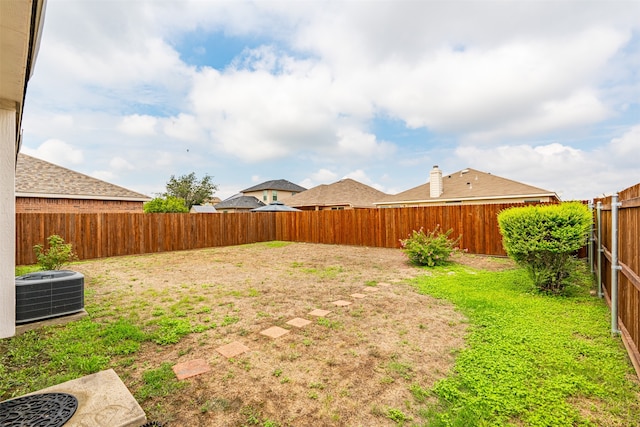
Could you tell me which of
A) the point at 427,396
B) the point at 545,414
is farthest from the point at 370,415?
the point at 545,414

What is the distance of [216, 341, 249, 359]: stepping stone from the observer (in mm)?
2549

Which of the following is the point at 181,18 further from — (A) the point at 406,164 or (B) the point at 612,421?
(A) the point at 406,164

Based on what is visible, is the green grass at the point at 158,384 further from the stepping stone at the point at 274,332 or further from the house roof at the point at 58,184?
the house roof at the point at 58,184

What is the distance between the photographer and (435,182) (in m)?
17.0

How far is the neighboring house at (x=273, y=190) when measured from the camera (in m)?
35.3

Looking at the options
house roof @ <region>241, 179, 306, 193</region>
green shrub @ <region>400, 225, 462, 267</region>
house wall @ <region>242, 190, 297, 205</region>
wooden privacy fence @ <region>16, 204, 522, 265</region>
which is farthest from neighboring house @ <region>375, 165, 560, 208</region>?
house roof @ <region>241, 179, 306, 193</region>

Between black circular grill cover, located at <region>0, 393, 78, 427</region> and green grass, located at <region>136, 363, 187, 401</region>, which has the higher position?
black circular grill cover, located at <region>0, 393, 78, 427</region>

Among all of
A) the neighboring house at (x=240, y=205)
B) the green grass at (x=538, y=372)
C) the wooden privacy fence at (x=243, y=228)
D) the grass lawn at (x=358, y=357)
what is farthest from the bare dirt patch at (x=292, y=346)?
the neighboring house at (x=240, y=205)

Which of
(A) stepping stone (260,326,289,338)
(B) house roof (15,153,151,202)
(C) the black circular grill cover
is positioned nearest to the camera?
(C) the black circular grill cover

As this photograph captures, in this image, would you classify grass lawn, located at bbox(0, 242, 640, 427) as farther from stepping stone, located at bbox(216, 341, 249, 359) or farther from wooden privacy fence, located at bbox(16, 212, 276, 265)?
wooden privacy fence, located at bbox(16, 212, 276, 265)

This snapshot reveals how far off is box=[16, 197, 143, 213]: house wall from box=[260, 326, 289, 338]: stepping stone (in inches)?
579

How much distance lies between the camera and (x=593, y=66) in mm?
7258

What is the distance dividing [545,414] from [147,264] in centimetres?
904

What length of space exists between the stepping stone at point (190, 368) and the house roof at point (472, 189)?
16.1m
